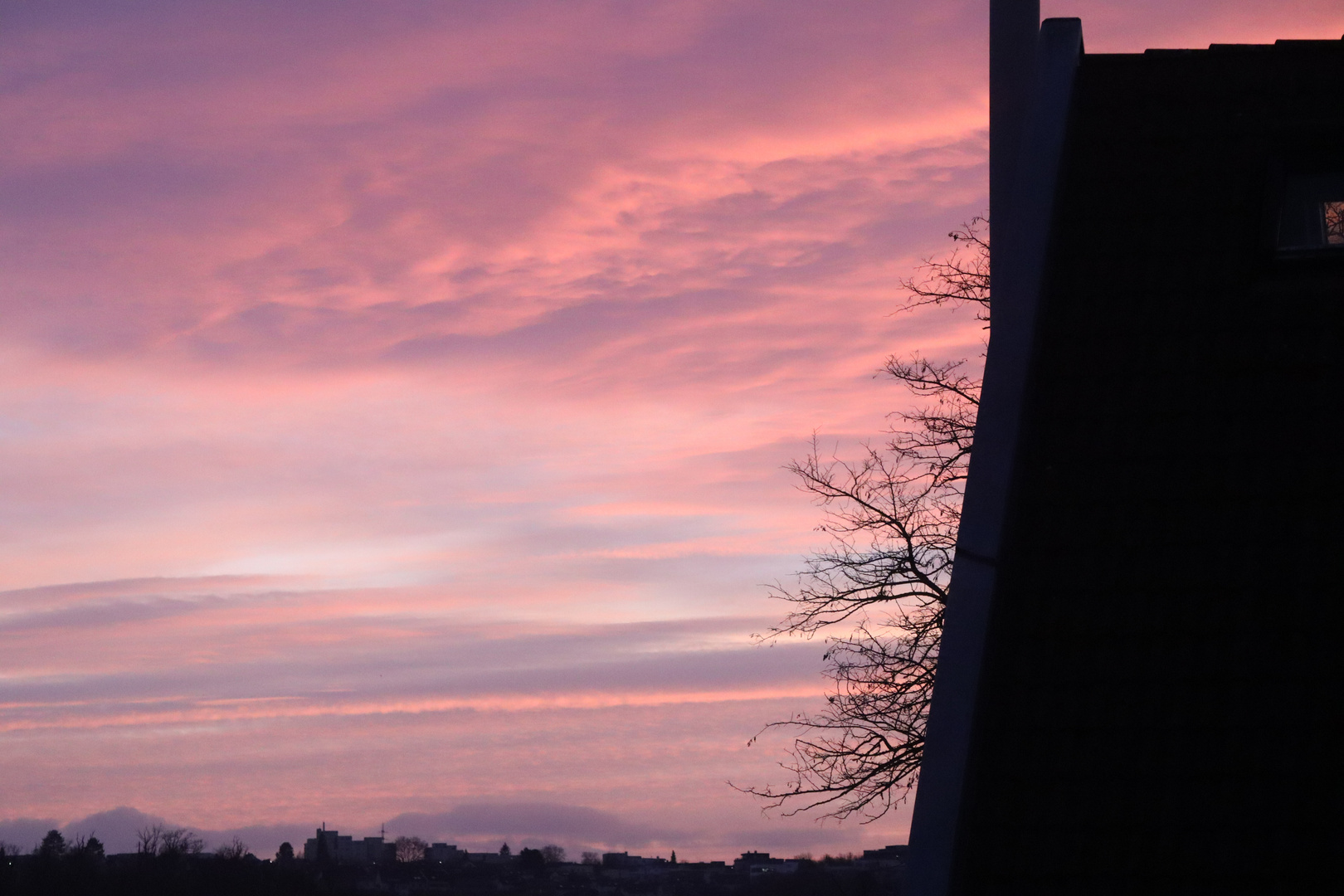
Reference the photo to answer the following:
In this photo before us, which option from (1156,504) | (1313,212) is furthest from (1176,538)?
(1313,212)

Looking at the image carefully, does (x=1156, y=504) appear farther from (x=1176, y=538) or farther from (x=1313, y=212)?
(x=1313, y=212)

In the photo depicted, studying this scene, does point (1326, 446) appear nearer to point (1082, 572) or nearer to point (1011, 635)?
point (1082, 572)

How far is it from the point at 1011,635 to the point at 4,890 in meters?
99.1

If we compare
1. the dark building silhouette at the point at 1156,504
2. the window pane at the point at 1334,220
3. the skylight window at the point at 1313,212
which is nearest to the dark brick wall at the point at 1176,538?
the dark building silhouette at the point at 1156,504

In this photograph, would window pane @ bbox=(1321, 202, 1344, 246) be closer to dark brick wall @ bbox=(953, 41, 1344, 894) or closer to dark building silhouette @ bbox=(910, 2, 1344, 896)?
dark building silhouette @ bbox=(910, 2, 1344, 896)

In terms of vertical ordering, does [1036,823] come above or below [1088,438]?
below

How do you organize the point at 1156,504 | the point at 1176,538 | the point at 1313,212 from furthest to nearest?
the point at 1313,212
the point at 1156,504
the point at 1176,538

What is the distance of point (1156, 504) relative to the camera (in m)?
6.69

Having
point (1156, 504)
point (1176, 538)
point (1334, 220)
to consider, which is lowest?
point (1176, 538)

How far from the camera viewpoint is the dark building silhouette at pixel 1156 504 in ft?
19.7

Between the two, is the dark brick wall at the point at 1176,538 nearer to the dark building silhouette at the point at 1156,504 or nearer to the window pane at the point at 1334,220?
the dark building silhouette at the point at 1156,504

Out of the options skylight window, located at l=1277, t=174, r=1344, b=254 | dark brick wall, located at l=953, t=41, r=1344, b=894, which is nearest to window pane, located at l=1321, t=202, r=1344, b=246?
skylight window, located at l=1277, t=174, r=1344, b=254

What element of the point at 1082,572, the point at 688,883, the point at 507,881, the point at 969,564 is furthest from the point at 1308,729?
the point at 507,881

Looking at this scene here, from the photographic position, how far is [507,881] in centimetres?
7838
